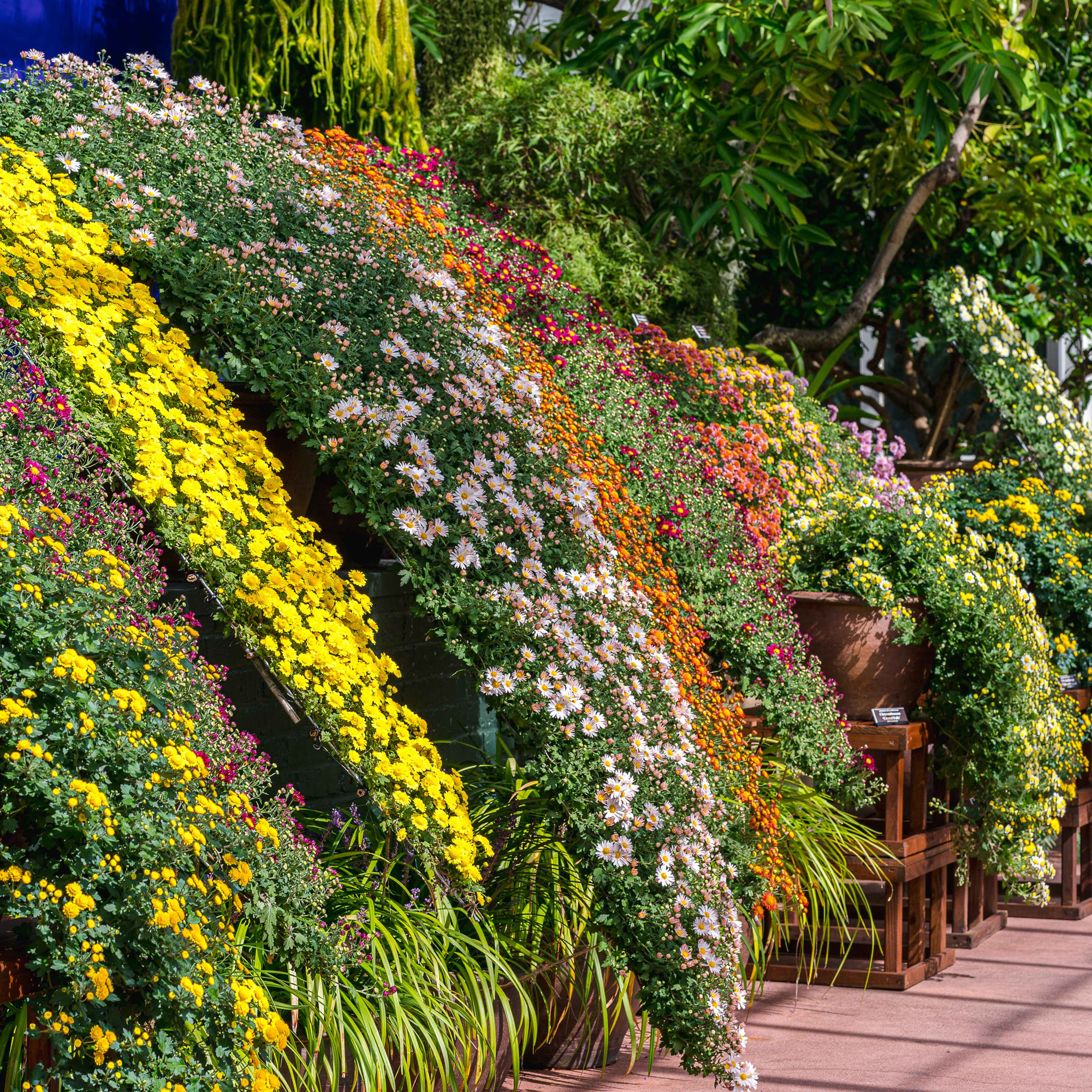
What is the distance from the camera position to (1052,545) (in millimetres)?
5312

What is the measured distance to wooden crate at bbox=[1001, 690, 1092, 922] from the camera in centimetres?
531

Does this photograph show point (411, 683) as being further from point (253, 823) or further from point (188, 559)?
point (253, 823)

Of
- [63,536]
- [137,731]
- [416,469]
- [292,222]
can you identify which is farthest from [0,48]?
[137,731]

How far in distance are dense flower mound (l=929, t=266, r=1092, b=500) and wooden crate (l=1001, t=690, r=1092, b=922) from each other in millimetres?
1176

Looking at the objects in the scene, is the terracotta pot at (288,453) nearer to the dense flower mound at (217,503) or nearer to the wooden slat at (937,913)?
the dense flower mound at (217,503)

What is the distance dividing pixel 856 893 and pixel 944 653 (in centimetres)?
85

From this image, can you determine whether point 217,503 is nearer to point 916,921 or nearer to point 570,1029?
point 570,1029

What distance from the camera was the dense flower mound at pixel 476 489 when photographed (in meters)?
2.85

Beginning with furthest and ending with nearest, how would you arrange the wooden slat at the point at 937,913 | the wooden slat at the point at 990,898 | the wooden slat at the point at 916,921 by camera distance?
the wooden slat at the point at 990,898
the wooden slat at the point at 937,913
the wooden slat at the point at 916,921

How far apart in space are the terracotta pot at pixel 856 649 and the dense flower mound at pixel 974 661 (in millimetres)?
76

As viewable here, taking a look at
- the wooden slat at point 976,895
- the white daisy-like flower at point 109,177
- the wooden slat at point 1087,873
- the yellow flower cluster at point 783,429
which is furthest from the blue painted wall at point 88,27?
the wooden slat at point 1087,873

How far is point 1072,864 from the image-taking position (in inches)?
210

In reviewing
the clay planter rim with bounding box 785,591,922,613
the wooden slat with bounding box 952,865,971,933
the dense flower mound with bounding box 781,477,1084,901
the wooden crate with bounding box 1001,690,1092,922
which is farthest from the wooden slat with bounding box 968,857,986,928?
the clay planter rim with bounding box 785,591,922,613

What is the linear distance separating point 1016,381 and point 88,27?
4526 mm
